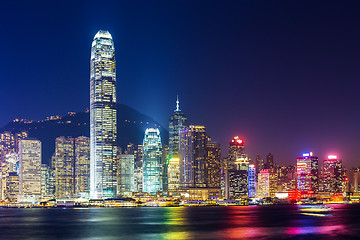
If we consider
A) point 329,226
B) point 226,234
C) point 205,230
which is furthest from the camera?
point 329,226

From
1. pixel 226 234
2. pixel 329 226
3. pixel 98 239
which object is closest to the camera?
pixel 98 239

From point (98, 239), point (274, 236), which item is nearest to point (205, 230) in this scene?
point (274, 236)

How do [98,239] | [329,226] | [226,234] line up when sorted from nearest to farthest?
1. [98,239]
2. [226,234]
3. [329,226]

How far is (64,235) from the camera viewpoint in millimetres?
125125

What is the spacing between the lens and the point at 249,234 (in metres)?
122

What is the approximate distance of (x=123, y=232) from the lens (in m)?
130

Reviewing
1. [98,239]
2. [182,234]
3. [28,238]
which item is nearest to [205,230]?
[182,234]

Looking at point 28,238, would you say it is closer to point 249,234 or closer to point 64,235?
point 64,235

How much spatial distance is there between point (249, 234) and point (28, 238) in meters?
44.1

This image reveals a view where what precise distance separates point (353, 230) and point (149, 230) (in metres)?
44.5

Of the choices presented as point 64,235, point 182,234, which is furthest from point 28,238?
point 182,234

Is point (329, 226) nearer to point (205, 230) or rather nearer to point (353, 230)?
point (353, 230)

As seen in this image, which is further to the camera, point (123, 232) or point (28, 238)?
point (123, 232)

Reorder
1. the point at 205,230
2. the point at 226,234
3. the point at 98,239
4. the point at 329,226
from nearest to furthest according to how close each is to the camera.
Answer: the point at 98,239 < the point at 226,234 < the point at 205,230 < the point at 329,226
